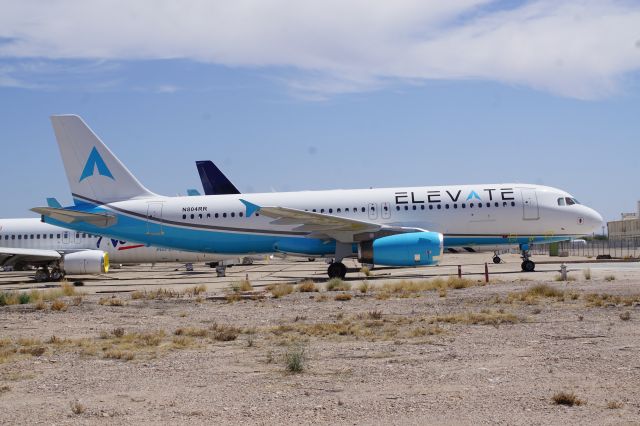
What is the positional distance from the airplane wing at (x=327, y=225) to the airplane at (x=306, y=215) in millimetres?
40

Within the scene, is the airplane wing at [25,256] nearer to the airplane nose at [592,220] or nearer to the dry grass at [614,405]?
the airplane nose at [592,220]

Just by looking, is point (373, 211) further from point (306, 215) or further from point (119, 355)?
point (119, 355)

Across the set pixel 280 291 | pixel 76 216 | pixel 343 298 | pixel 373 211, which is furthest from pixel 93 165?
pixel 343 298

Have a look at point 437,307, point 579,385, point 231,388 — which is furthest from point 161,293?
point 579,385

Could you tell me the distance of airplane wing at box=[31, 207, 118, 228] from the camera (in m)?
29.6

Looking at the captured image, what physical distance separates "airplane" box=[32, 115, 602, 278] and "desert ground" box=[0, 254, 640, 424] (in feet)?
35.0

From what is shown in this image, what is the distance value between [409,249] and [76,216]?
1324 cm

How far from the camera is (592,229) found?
30.3 metres

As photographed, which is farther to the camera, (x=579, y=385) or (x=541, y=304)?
(x=541, y=304)

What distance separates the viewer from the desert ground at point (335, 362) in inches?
288

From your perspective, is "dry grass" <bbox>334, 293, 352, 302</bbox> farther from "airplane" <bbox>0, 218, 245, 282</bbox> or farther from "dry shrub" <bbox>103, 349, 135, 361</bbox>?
"airplane" <bbox>0, 218, 245, 282</bbox>

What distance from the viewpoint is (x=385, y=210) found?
29812 mm

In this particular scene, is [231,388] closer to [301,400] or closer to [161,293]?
[301,400]

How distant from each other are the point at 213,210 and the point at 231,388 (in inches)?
886
